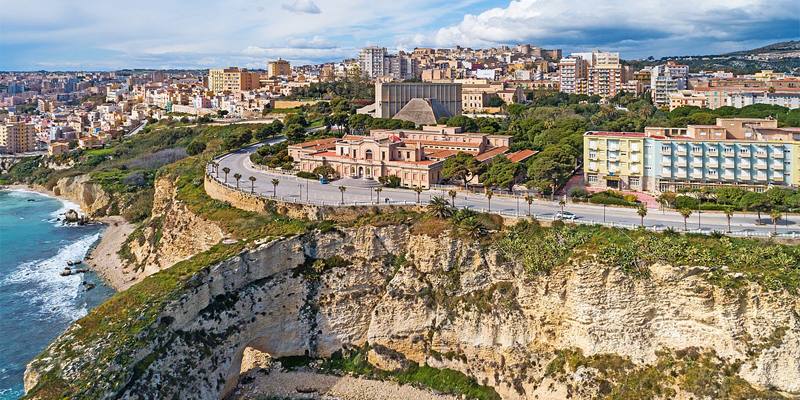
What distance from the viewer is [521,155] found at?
44406mm

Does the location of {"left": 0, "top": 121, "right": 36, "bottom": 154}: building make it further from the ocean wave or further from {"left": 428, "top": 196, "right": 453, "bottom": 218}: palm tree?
{"left": 428, "top": 196, "right": 453, "bottom": 218}: palm tree

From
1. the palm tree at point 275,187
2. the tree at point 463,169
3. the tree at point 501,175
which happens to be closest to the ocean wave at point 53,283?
the palm tree at point 275,187

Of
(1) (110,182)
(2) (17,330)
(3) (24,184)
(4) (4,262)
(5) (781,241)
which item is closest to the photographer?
(5) (781,241)

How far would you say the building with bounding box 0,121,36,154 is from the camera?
102 m

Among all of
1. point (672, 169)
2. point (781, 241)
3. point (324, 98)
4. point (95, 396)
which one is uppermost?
point (324, 98)

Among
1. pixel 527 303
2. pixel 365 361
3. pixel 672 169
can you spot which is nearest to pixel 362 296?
pixel 365 361

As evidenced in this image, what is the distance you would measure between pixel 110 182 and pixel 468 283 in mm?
48633

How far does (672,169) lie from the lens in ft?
121

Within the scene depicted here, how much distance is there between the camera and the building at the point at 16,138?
102 metres

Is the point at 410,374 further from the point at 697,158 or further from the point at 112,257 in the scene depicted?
the point at 112,257

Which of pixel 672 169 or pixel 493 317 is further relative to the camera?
pixel 672 169

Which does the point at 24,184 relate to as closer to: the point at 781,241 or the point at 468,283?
the point at 468,283

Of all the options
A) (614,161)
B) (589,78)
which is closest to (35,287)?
(614,161)

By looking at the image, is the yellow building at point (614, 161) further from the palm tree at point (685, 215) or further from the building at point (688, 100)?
the building at point (688, 100)
